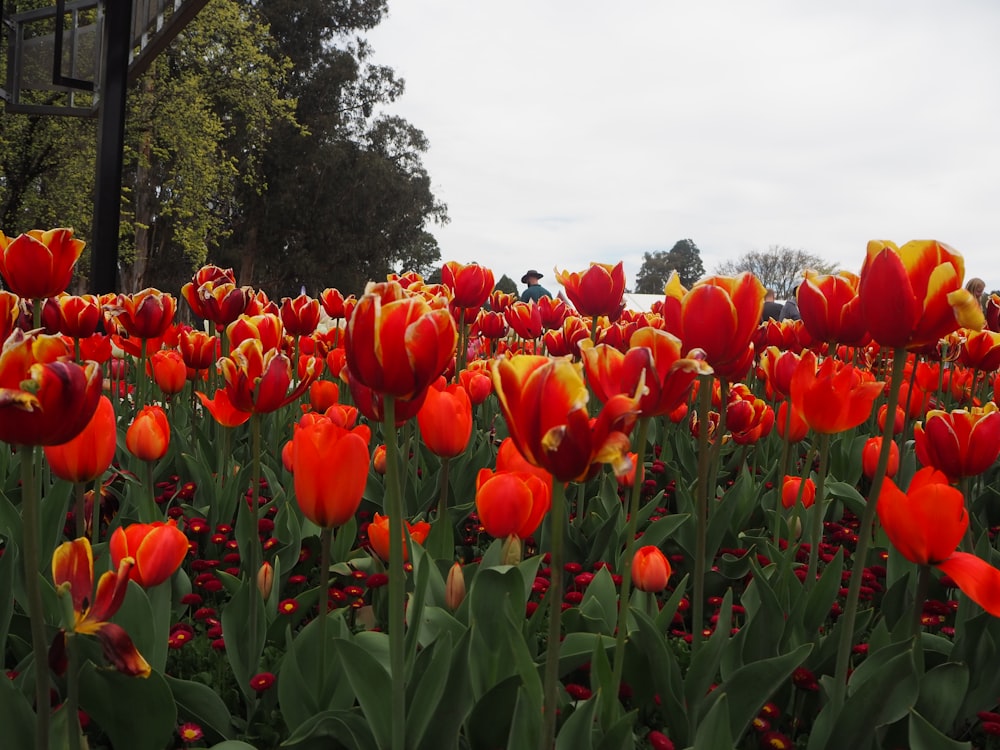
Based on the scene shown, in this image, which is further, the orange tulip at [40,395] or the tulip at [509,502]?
the tulip at [509,502]

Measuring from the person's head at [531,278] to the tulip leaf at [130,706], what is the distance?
8.87 m

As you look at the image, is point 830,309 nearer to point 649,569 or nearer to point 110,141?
point 649,569

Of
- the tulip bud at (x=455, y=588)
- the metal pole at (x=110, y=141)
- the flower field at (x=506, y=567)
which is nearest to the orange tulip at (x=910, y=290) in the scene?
the flower field at (x=506, y=567)

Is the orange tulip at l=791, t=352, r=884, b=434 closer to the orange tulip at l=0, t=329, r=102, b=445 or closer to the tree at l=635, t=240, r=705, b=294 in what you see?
the orange tulip at l=0, t=329, r=102, b=445

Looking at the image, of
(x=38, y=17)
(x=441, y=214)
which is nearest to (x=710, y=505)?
(x=38, y=17)

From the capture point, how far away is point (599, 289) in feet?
9.50

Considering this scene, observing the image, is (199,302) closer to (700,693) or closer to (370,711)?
(370,711)

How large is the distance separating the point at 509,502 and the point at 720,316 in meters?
0.54

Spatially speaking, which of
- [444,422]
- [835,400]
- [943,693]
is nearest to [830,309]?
[835,400]

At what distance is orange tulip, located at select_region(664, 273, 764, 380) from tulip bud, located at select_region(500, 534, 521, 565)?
0.54 meters

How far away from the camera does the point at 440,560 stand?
1.88 metres

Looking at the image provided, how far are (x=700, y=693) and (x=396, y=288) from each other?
3.31 ft

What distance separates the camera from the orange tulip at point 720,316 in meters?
1.30

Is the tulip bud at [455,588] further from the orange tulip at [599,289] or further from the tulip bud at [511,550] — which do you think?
the orange tulip at [599,289]
